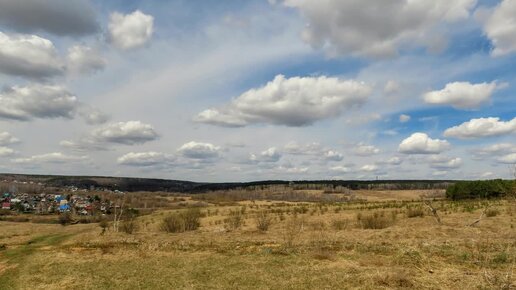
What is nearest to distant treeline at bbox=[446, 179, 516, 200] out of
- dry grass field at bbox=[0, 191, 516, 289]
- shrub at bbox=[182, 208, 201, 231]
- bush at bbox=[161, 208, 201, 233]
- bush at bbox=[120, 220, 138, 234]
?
dry grass field at bbox=[0, 191, 516, 289]

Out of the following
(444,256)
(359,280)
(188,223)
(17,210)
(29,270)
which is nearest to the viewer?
(359,280)

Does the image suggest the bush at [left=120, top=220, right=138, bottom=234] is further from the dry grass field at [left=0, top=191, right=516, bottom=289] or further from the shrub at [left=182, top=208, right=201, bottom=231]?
the dry grass field at [left=0, top=191, right=516, bottom=289]

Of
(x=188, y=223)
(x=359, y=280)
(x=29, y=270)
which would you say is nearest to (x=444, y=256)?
(x=359, y=280)

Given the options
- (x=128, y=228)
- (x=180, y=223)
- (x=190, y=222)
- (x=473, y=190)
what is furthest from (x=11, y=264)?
(x=473, y=190)

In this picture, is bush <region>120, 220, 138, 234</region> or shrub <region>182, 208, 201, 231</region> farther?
shrub <region>182, 208, 201, 231</region>

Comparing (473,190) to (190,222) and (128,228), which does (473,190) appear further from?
(128,228)

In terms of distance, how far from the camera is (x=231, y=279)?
43.2 ft

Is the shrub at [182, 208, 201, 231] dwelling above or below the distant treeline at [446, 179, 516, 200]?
below

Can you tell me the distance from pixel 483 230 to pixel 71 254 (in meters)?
21.1

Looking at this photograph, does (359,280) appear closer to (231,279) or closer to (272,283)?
(272,283)

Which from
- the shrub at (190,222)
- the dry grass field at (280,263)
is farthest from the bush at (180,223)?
the dry grass field at (280,263)

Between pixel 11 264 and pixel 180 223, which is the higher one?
pixel 180 223

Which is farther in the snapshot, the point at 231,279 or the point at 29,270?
the point at 29,270

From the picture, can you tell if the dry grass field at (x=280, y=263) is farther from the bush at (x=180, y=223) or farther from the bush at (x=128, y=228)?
the bush at (x=180, y=223)
